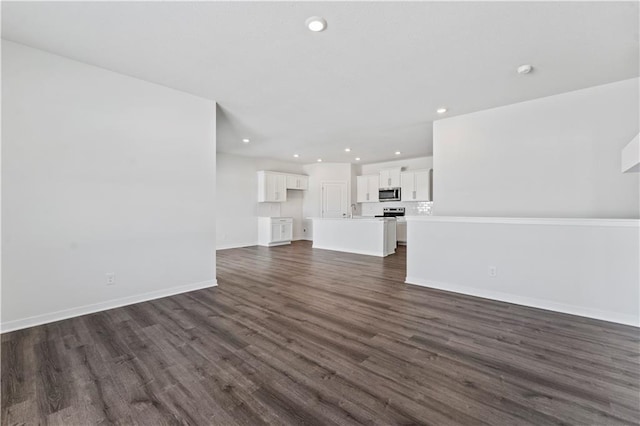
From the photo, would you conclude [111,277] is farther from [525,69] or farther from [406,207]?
[406,207]

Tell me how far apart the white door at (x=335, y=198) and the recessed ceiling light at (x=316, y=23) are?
7.01 m

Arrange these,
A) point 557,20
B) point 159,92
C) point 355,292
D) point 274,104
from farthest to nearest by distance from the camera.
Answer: point 274,104 < point 355,292 < point 159,92 < point 557,20

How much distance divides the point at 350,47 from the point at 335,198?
682 cm

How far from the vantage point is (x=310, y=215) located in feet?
31.4

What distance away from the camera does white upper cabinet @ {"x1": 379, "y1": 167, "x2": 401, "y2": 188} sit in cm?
834

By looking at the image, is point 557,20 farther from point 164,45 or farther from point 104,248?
point 104,248

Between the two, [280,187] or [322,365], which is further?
[280,187]

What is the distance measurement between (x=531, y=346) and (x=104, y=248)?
171 inches

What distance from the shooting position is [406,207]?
28.1 ft

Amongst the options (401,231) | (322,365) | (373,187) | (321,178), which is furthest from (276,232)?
(322,365)

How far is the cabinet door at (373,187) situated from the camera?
29.2 ft

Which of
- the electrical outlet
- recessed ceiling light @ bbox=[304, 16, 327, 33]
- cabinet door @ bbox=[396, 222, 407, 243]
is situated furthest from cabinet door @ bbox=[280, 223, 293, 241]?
recessed ceiling light @ bbox=[304, 16, 327, 33]

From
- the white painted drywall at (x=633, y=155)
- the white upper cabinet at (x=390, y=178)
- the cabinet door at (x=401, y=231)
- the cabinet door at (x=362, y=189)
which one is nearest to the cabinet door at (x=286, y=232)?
the cabinet door at (x=362, y=189)

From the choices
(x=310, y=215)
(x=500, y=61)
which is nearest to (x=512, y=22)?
(x=500, y=61)
